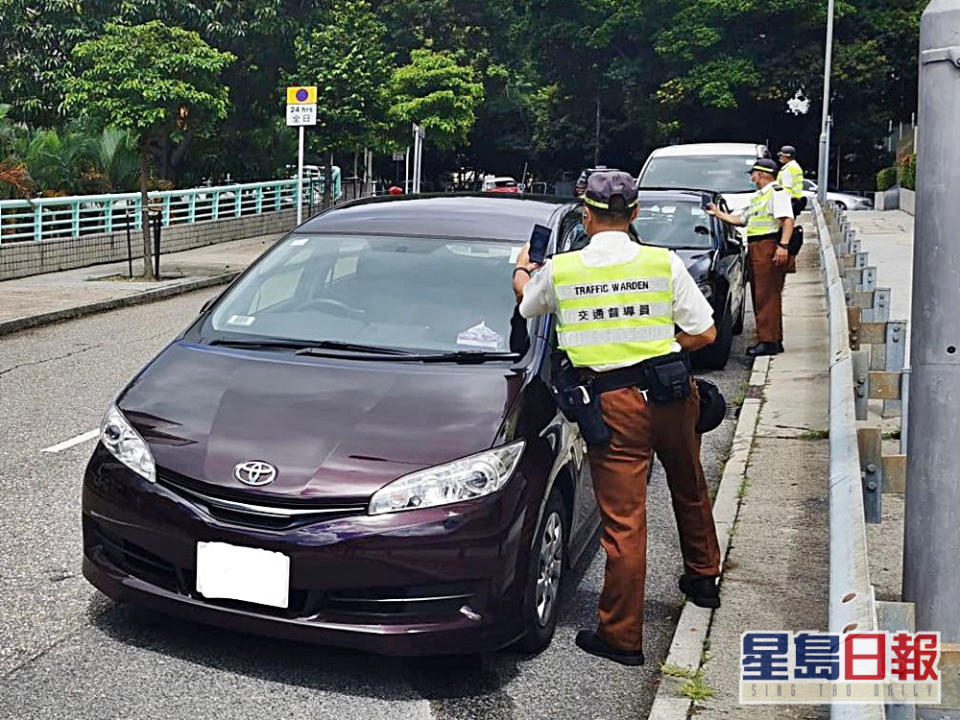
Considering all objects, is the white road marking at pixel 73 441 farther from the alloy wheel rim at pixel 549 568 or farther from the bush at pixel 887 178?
the bush at pixel 887 178

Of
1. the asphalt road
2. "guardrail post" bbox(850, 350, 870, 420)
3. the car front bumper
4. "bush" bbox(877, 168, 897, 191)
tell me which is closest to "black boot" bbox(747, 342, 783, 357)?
the asphalt road

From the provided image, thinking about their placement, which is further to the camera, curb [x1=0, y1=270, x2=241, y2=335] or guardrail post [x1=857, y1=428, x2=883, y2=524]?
curb [x1=0, y1=270, x2=241, y2=335]

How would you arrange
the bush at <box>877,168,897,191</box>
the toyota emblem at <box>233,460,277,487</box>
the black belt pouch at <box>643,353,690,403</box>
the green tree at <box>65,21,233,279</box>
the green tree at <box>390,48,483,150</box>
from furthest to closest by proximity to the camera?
the green tree at <box>390,48,483,150</box>, the bush at <box>877,168,897,191</box>, the green tree at <box>65,21,233,279</box>, the black belt pouch at <box>643,353,690,403</box>, the toyota emblem at <box>233,460,277,487</box>

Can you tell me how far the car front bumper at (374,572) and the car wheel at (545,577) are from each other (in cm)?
10

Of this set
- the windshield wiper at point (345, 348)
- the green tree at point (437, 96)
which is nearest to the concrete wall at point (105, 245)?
the windshield wiper at point (345, 348)

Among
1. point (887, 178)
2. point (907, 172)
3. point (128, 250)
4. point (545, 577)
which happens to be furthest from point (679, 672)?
point (887, 178)

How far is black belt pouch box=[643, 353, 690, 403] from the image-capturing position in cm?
440

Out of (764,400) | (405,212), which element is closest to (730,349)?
(764,400)

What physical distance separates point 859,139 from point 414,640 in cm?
4715

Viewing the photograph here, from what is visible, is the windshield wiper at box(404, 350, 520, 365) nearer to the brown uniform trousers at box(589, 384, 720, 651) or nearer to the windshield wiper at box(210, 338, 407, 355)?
the windshield wiper at box(210, 338, 407, 355)

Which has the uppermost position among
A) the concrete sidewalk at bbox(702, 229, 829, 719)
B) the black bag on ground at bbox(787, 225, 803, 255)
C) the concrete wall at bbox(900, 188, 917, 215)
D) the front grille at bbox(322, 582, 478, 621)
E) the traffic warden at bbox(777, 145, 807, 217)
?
the concrete wall at bbox(900, 188, 917, 215)

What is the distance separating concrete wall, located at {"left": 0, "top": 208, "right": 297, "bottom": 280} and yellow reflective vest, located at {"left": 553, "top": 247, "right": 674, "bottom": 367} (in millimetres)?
14501

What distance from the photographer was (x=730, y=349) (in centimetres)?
1137

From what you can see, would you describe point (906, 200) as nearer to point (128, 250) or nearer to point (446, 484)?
point (128, 250)
